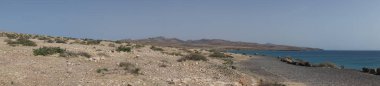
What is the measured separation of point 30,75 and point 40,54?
10309 millimetres

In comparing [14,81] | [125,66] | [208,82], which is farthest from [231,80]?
[14,81]

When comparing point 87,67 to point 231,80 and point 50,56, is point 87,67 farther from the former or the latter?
point 231,80

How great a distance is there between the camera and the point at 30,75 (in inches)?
899

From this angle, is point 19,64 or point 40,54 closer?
point 19,64

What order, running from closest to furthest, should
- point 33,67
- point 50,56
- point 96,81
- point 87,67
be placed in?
point 96,81 → point 33,67 → point 87,67 → point 50,56

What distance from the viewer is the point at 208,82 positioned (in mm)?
23938

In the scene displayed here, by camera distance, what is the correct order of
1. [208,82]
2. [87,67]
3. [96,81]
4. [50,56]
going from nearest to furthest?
[96,81]
[208,82]
[87,67]
[50,56]

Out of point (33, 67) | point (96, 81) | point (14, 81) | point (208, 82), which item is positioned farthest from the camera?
point (33, 67)

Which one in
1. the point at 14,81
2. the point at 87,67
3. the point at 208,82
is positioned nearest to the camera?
the point at 14,81

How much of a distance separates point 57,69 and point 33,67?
1.18 m

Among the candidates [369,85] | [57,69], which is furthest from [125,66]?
[369,85]

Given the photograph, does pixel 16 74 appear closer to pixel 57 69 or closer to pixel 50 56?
pixel 57 69

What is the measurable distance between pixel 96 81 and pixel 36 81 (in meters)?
2.51

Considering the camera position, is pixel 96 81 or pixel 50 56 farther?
pixel 50 56
